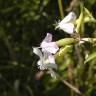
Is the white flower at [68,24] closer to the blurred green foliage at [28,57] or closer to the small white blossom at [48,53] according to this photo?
the small white blossom at [48,53]

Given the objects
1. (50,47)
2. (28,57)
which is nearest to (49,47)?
(50,47)

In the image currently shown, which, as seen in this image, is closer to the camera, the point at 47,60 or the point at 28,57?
the point at 47,60

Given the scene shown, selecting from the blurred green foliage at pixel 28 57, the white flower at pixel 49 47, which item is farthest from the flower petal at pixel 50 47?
the blurred green foliage at pixel 28 57

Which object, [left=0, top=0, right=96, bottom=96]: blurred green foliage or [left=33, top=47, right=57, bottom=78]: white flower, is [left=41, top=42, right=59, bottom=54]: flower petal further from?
[left=0, top=0, right=96, bottom=96]: blurred green foliage

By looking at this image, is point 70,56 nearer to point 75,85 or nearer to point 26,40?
point 75,85

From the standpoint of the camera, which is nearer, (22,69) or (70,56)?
(70,56)

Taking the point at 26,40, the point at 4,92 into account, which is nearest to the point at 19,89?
the point at 4,92

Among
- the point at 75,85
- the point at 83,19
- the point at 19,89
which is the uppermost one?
the point at 19,89

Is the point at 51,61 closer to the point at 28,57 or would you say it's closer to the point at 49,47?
the point at 49,47

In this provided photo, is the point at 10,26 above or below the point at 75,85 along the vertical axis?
above
